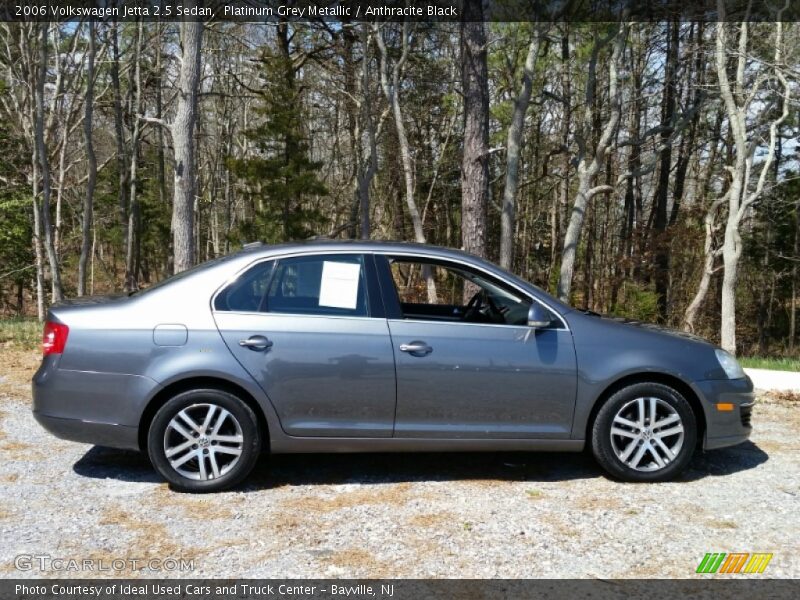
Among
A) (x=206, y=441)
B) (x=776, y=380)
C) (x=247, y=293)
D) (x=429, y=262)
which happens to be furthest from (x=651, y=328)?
(x=776, y=380)

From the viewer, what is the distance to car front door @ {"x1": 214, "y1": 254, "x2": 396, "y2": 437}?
14.3ft

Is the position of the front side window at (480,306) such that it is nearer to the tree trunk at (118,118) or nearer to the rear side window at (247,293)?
the rear side window at (247,293)

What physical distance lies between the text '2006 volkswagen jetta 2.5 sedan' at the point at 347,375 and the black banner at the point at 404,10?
Result: 1118 cm

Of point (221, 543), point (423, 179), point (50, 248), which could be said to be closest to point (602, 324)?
point (221, 543)

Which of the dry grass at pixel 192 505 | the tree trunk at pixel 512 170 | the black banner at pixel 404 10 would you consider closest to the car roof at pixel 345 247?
the dry grass at pixel 192 505

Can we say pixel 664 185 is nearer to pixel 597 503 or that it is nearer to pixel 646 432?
pixel 646 432

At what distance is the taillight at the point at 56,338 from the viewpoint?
4.33 metres

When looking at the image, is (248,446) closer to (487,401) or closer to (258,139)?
(487,401)

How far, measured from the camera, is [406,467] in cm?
500

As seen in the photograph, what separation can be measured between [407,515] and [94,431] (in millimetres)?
2107

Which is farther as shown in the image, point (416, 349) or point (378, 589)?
point (416, 349)

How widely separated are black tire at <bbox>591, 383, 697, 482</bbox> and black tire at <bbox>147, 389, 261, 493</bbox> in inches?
91.7

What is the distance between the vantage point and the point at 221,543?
11.9 feet

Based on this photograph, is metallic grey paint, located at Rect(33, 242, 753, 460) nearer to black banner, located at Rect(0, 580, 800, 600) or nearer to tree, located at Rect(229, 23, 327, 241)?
black banner, located at Rect(0, 580, 800, 600)
